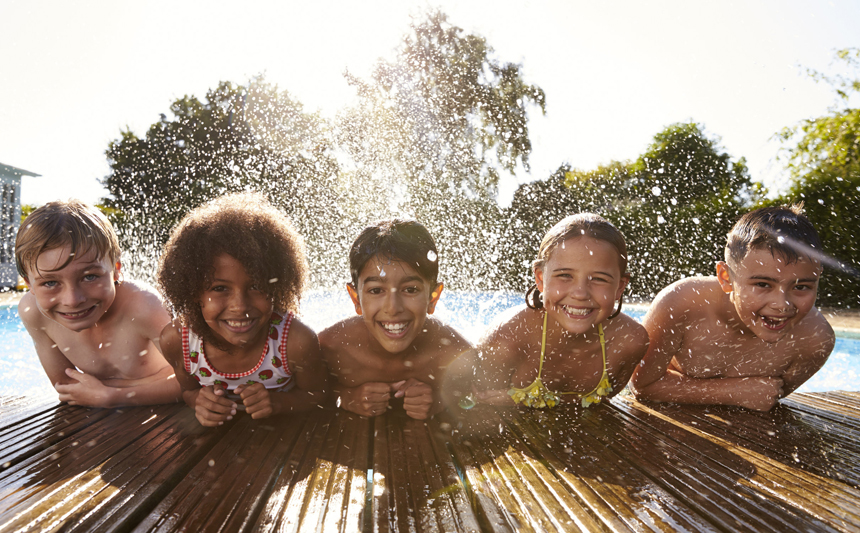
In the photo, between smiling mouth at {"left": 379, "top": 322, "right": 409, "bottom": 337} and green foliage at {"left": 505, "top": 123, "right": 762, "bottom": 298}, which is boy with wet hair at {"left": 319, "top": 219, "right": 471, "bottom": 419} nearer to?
smiling mouth at {"left": 379, "top": 322, "right": 409, "bottom": 337}

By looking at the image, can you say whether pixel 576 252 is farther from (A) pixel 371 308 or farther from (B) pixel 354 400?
(B) pixel 354 400

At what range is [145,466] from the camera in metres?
1.65

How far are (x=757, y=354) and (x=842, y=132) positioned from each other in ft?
34.6

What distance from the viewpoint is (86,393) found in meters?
2.36

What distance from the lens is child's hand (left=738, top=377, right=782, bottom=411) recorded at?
248 centimetres

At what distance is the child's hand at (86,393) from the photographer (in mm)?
2336

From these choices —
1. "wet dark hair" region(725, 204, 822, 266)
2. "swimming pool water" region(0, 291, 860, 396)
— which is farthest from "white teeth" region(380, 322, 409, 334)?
"swimming pool water" region(0, 291, 860, 396)

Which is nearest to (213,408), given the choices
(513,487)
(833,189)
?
(513,487)

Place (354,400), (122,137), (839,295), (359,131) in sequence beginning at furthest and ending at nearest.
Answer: (122,137)
(359,131)
(839,295)
(354,400)

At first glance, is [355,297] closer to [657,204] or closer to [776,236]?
[776,236]

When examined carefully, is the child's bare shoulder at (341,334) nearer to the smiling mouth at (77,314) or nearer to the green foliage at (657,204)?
the smiling mouth at (77,314)

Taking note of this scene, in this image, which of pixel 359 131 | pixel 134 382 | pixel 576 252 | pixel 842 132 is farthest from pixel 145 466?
pixel 359 131

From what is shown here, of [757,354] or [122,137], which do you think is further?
[122,137]

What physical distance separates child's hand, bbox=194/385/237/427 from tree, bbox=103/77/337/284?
15.9 metres
